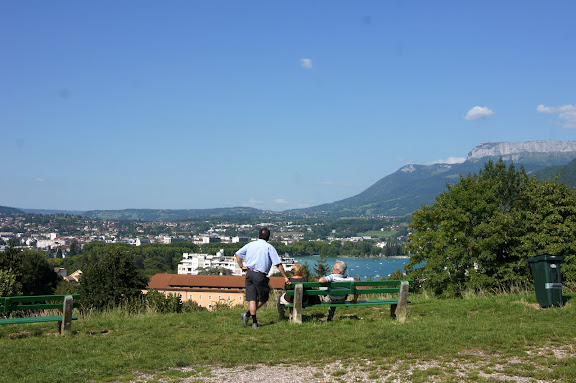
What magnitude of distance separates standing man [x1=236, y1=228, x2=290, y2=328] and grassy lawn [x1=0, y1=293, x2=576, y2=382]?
46 centimetres

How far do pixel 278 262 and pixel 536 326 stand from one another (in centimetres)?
411

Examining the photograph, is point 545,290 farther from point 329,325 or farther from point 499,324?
point 329,325

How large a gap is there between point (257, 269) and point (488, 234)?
14.7 metres

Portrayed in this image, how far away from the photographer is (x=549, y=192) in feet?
66.2

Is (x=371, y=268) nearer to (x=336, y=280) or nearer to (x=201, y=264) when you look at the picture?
(x=201, y=264)

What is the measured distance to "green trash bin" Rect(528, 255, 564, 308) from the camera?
10430mm

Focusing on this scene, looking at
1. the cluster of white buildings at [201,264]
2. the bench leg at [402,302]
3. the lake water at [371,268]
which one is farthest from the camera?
the cluster of white buildings at [201,264]

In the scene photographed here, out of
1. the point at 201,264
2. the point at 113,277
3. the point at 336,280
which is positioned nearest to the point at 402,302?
the point at 336,280

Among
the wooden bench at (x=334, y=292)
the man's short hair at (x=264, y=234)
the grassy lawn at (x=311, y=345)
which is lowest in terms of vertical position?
the grassy lawn at (x=311, y=345)

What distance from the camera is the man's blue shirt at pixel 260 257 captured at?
9180mm

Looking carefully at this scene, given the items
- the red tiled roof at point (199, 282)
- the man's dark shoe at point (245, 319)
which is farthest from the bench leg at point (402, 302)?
the red tiled roof at point (199, 282)

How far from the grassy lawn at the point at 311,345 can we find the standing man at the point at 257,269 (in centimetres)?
46

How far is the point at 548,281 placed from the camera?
1048 cm

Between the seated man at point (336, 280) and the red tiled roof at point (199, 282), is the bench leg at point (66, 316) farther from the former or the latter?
the red tiled roof at point (199, 282)
